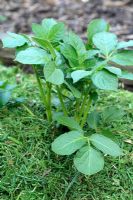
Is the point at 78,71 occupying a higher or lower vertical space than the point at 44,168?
higher

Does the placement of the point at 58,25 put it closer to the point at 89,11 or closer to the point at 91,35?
the point at 91,35

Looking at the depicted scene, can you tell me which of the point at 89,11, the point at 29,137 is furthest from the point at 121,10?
the point at 29,137

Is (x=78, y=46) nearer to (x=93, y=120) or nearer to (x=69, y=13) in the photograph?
(x=93, y=120)

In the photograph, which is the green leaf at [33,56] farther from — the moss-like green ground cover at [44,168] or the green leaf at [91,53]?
the moss-like green ground cover at [44,168]

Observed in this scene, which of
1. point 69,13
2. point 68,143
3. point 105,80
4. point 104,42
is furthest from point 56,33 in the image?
point 69,13

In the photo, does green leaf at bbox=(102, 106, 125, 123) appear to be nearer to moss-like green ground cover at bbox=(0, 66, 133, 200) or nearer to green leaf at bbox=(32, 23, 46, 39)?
moss-like green ground cover at bbox=(0, 66, 133, 200)

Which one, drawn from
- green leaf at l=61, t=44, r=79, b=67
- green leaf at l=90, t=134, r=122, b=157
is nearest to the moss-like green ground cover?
green leaf at l=90, t=134, r=122, b=157
